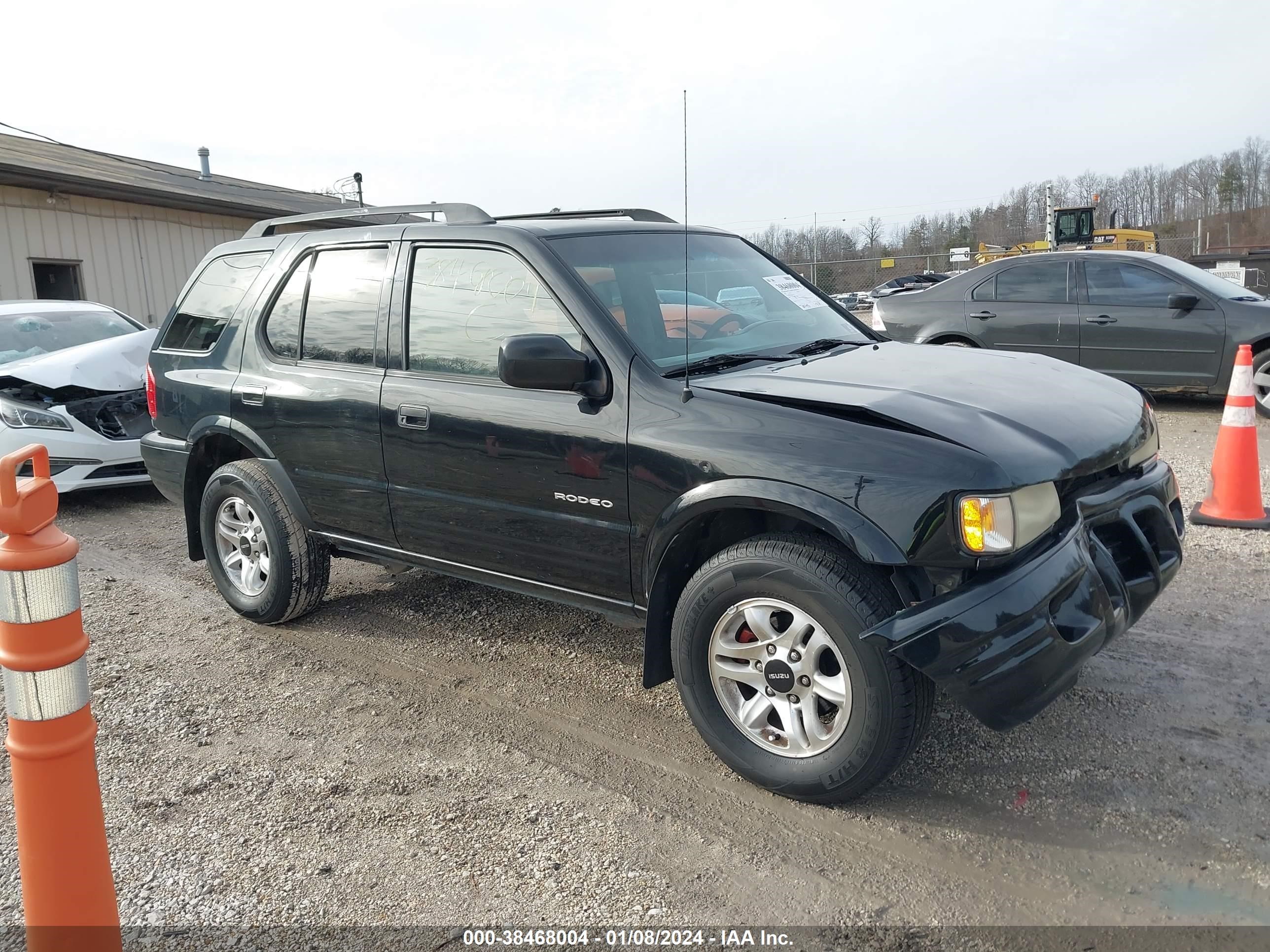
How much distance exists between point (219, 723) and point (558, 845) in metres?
1.63

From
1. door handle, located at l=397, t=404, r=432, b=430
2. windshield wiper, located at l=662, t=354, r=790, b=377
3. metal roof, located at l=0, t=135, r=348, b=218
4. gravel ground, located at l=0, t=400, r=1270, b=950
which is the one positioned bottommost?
gravel ground, located at l=0, t=400, r=1270, b=950

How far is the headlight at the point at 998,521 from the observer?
2.58 m

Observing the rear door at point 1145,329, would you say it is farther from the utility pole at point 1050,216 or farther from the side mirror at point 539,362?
the utility pole at point 1050,216

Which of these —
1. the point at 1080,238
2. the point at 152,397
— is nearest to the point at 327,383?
the point at 152,397

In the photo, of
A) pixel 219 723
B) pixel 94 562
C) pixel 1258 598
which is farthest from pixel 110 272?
pixel 1258 598

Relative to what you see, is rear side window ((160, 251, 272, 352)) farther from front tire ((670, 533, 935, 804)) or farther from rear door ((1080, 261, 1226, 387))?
rear door ((1080, 261, 1226, 387))

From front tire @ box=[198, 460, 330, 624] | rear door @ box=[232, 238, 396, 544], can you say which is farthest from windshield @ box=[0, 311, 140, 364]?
rear door @ box=[232, 238, 396, 544]

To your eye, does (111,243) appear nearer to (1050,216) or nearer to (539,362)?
(539,362)

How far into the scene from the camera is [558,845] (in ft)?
9.09

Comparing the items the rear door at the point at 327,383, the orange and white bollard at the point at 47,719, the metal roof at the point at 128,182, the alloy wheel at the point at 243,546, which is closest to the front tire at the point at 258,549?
the alloy wheel at the point at 243,546

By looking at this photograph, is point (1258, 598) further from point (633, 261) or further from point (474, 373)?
point (474, 373)

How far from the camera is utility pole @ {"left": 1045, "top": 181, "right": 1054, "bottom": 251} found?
66.8 feet

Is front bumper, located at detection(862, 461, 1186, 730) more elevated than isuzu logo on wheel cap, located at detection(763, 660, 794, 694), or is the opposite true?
front bumper, located at detection(862, 461, 1186, 730)

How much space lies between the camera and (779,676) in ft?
9.52
